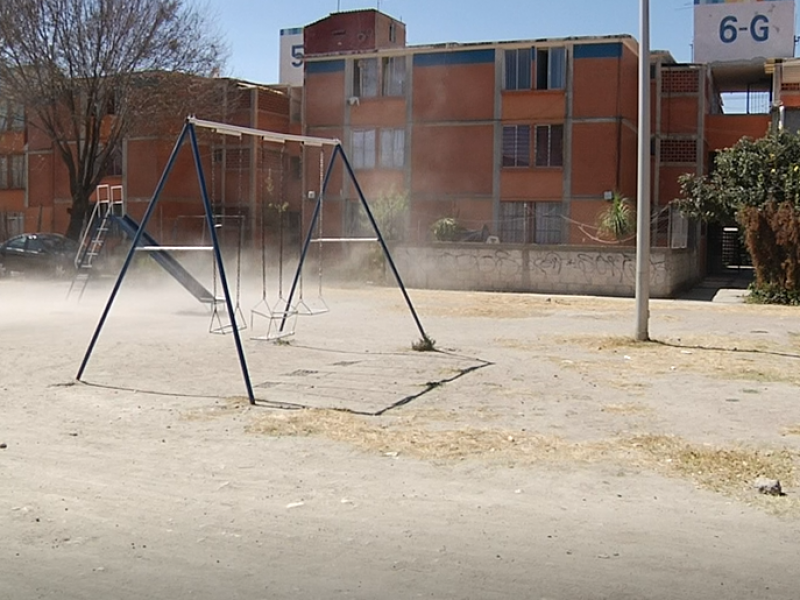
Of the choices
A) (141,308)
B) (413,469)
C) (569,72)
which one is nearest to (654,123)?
(569,72)

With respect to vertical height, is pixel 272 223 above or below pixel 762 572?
above

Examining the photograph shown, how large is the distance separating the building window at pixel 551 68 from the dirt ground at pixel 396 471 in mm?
25292

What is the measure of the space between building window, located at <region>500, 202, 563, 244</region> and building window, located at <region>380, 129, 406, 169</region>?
499cm

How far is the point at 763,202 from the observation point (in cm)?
3150

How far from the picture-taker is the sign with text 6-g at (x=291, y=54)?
229ft

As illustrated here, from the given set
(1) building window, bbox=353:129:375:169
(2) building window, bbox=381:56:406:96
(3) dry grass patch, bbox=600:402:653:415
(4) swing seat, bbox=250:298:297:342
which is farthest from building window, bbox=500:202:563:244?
(3) dry grass patch, bbox=600:402:653:415

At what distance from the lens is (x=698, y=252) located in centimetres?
4028

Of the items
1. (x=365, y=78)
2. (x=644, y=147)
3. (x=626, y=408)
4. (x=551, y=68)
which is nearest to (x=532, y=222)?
(x=551, y=68)

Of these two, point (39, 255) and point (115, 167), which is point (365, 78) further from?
point (39, 255)

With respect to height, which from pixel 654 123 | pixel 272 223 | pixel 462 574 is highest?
pixel 654 123

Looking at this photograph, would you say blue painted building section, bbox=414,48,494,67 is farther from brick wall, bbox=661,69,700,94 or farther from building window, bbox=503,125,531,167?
brick wall, bbox=661,69,700,94

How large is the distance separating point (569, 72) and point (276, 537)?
3561 centimetres

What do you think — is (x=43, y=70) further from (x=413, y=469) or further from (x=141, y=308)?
(x=413, y=469)

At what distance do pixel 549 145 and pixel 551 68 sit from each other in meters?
3.04
